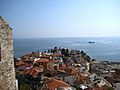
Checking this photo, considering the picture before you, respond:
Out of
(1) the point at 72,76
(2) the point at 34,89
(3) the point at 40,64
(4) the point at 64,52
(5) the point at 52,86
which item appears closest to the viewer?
(2) the point at 34,89

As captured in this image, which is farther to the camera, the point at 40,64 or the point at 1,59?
the point at 40,64

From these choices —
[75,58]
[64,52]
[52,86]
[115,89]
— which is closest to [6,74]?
[52,86]

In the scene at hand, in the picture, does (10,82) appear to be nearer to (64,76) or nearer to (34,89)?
(34,89)

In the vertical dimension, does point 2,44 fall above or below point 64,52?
above

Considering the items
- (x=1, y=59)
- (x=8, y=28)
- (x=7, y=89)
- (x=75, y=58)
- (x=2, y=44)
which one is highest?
(x=8, y=28)

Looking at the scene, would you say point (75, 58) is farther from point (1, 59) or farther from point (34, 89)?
Result: point (1, 59)

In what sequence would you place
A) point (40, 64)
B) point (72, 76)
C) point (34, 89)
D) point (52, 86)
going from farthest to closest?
point (40, 64) → point (72, 76) → point (52, 86) → point (34, 89)

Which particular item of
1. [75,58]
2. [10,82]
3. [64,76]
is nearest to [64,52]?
[75,58]
